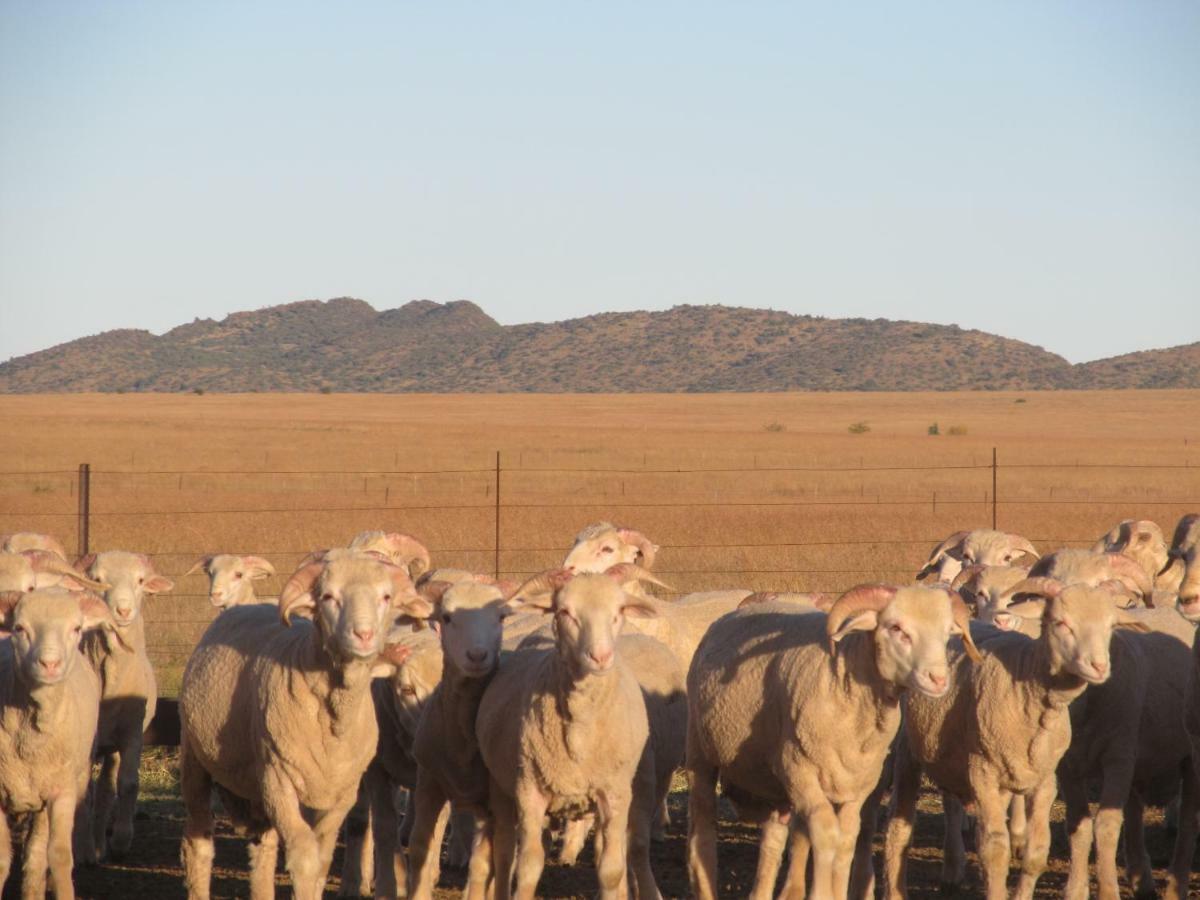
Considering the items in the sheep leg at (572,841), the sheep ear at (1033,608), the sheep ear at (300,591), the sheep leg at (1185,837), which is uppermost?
the sheep ear at (300,591)

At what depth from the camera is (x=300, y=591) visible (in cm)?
748

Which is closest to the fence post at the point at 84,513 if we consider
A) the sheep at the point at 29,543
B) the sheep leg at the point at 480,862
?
the sheep at the point at 29,543

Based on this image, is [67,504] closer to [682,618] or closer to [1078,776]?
[682,618]

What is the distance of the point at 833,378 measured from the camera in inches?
5261

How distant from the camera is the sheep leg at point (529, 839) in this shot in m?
7.30

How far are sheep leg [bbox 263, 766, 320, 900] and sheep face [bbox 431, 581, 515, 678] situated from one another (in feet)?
3.21

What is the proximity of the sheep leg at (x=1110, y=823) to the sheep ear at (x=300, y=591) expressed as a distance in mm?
4033

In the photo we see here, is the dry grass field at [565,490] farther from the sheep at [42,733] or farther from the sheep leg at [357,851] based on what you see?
the sheep at [42,733]

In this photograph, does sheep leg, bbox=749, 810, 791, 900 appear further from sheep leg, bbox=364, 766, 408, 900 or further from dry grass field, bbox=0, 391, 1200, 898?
sheep leg, bbox=364, 766, 408, 900

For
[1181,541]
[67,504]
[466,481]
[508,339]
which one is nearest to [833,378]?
[508,339]

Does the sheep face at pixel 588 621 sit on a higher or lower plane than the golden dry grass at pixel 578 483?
higher

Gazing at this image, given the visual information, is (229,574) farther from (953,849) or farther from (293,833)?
(953,849)

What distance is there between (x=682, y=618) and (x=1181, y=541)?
10.9 ft

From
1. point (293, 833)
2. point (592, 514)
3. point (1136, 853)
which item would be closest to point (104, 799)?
point (293, 833)
